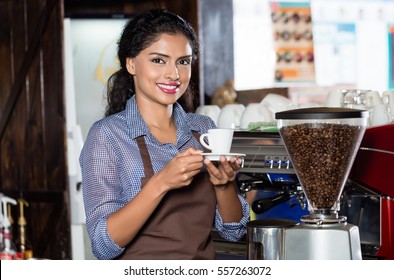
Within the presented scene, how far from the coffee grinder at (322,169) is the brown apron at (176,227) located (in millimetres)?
271

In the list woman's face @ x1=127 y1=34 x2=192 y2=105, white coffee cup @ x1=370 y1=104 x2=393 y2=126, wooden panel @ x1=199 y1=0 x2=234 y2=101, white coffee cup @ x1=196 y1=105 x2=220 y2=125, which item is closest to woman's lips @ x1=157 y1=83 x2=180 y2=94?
woman's face @ x1=127 y1=34 x2=192 y2=105

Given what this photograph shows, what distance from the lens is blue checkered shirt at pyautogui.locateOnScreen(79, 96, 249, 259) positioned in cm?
193

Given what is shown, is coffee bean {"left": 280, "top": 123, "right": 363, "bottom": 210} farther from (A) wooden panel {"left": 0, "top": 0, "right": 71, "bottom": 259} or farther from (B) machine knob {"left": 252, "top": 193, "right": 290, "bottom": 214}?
(A) wooden panel {"left": 0, "top": 0, "right": 71, "bottom": 259}

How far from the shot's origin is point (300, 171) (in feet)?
6.14

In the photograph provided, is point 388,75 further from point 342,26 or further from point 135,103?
point 135,103

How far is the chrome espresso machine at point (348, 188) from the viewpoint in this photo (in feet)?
8.19

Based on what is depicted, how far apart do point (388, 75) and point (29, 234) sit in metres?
2.59

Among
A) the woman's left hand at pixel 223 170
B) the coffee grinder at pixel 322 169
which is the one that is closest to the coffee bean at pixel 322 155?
the coffee grinder at pixel 322 169

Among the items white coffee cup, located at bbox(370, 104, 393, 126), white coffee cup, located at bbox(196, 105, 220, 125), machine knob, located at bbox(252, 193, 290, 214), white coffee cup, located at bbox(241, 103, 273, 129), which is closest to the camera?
machine knob, located at bbox(252, 193, 290, 214)

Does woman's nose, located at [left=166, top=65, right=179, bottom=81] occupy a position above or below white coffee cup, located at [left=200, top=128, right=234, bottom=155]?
above

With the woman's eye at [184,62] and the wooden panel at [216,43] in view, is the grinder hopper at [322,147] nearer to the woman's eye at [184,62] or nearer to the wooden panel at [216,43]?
the woman's eye at [184,62]

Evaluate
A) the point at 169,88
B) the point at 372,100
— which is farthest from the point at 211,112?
the point at 169,88

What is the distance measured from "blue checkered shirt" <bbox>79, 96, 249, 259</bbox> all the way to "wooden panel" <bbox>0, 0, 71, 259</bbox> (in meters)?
2.77

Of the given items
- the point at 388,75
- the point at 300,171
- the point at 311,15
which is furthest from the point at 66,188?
the point at 300,171
